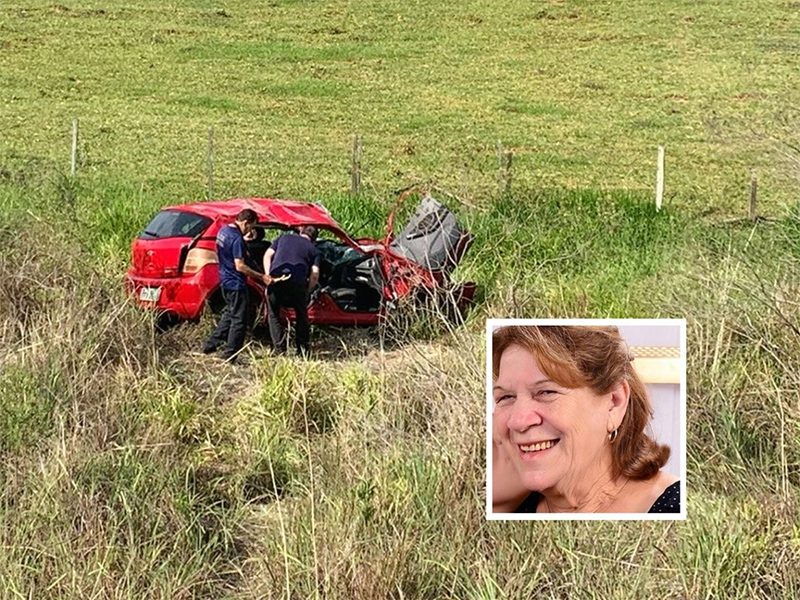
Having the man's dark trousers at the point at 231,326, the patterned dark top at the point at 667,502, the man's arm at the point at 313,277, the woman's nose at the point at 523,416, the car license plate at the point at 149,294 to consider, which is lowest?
the man's dark trousers at the point at 231,326

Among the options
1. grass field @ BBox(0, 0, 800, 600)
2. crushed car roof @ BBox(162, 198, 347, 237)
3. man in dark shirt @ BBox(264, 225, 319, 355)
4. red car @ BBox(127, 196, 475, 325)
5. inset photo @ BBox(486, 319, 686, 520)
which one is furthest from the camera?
crushed car roof @ BBox(162, 198, 347, 237)

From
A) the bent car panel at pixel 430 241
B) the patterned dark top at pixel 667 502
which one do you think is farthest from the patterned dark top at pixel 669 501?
the bent car panel at pixel 430 241

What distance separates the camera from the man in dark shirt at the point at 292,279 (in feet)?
30.7

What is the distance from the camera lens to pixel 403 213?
13.3m

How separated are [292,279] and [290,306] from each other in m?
0.26

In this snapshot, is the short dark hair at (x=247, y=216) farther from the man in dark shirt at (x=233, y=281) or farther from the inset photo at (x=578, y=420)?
the inset photo at (x=578, y=420)

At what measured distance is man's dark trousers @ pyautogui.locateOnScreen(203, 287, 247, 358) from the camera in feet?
30.3

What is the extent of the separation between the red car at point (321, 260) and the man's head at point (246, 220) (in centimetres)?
35

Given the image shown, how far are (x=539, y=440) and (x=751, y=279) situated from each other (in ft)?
12.0

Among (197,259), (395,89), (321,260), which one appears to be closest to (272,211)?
(321,260)

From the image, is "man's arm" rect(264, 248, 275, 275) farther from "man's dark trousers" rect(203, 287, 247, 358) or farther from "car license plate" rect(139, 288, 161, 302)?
"car license plate" rect(139, 288, 161, 302)

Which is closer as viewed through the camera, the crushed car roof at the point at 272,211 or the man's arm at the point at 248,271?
the man's arm at the point at 248,271

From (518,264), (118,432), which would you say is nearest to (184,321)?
(518,264)

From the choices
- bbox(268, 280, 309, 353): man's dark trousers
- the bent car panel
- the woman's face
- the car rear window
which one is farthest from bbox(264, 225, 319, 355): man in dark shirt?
the woman's face
